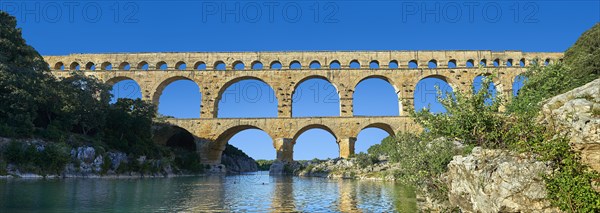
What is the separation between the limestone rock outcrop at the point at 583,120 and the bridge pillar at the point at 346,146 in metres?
27.1

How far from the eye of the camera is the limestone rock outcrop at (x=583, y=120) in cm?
688

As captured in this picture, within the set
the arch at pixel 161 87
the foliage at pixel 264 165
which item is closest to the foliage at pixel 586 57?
the arch at pixel 161 87

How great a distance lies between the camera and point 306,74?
38125 mm

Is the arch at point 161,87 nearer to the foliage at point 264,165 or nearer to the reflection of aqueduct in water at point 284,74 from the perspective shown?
the reflection of aqueduct in water at point 284,74

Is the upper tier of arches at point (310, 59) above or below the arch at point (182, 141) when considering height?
above

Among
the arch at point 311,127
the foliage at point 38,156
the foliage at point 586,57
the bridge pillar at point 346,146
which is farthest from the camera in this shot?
the arch at point 311,127

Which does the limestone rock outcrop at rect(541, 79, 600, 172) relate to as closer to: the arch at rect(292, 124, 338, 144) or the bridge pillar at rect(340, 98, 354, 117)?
the arch at rect(292, 124, 338, 144)

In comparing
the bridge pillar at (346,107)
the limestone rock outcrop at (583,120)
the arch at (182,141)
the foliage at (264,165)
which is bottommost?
the foliage at (264,165)

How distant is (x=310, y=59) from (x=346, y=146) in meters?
8.83

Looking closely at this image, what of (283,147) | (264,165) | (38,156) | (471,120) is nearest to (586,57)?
(471,120)

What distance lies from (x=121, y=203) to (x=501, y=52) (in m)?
36.9

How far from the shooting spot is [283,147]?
3562 centimetres

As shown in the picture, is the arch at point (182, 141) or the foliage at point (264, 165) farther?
the foliage at point (264, 165)

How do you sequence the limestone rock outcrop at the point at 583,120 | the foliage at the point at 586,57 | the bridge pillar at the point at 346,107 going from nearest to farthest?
the limestone rock outcrop at the point at 583,120
the foliage at the point at 586,57
the bridge pillar at the point at 346,107
